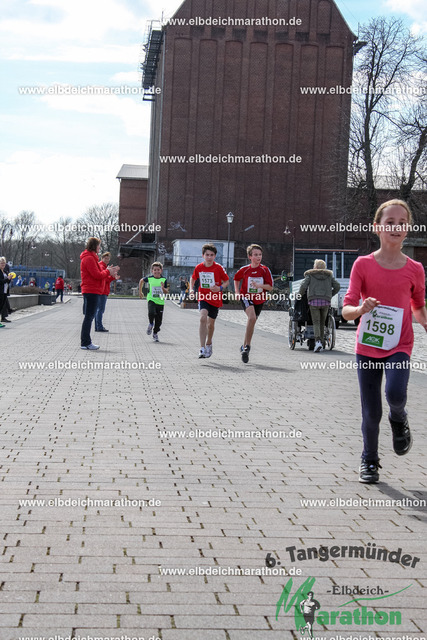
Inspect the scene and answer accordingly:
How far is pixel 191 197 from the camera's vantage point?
66.8 m

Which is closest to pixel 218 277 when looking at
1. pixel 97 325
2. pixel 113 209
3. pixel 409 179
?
pixel 97 325

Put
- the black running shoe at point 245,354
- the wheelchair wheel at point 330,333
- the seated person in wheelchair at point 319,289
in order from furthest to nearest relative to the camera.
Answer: the wheelchair wheel at point 330,333
the seated person in wheelchair at point 319,289
the black running shoe at point 245,354

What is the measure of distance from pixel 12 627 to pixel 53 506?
5.53ft

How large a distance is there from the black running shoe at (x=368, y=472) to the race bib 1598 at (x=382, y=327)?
0.79 meters

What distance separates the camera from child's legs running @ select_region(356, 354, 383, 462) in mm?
5578

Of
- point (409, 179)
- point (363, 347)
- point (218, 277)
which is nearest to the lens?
point (363, 347)

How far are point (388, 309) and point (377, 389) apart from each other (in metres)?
0.57

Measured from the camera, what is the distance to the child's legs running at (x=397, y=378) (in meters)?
5.45

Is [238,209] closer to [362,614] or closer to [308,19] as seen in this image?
[308,19]

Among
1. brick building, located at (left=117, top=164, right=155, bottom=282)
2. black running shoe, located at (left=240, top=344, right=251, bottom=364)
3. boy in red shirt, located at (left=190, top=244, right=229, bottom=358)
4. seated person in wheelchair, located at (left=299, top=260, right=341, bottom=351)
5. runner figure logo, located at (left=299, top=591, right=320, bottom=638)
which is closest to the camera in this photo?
runner figure logo, located at (left=299, top=591, right=320, bottom=638)

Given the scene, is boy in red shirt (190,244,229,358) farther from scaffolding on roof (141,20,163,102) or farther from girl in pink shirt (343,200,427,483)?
scaffolding on roof (141,20,163,102)

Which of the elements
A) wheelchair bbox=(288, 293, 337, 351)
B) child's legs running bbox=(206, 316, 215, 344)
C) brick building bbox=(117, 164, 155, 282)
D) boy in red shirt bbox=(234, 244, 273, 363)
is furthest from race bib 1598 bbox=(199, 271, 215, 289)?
brick building bbox=(117, 164, 155, 282)

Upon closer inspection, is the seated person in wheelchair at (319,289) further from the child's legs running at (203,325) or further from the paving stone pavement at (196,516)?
the paving stone pavement at (196,516)

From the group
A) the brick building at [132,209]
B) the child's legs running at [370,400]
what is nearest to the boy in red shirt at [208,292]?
the child's legs running at [370,400]
